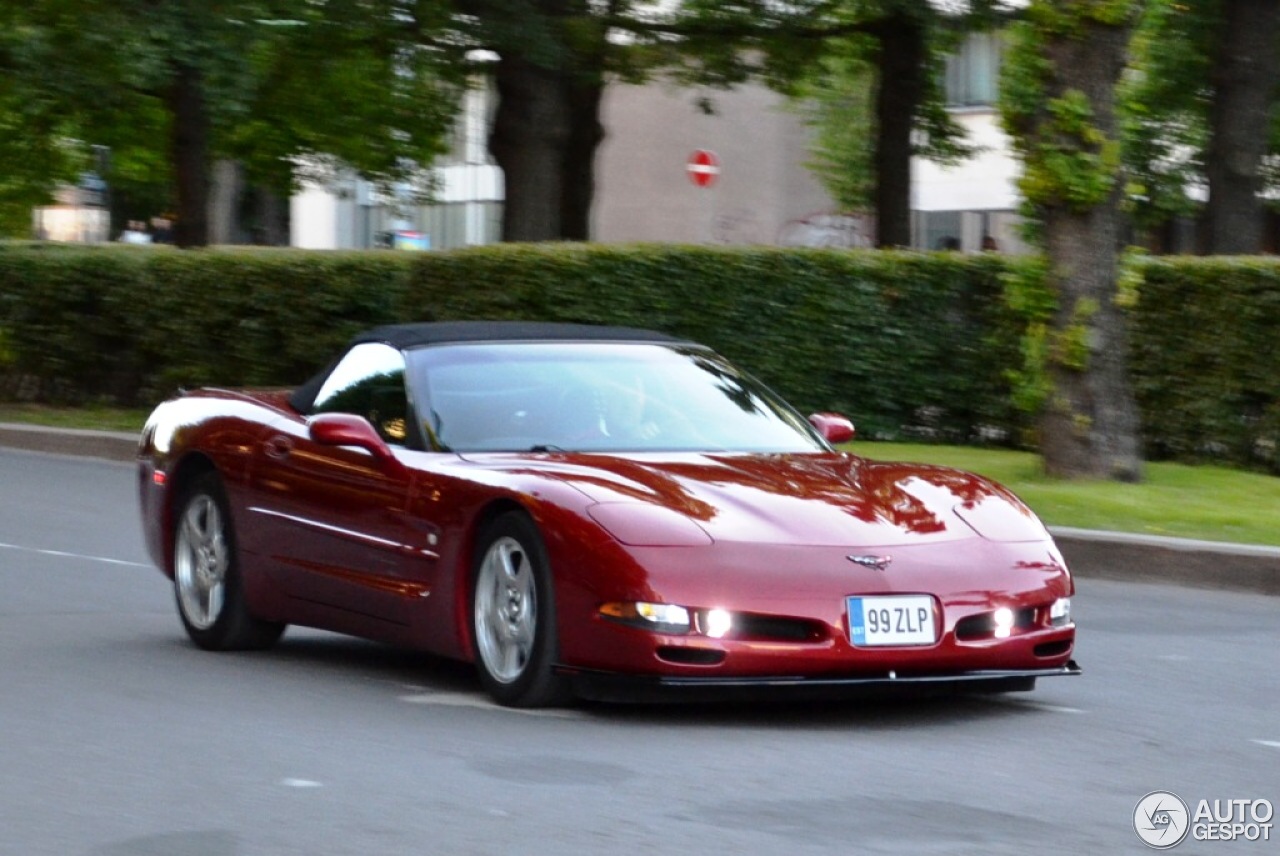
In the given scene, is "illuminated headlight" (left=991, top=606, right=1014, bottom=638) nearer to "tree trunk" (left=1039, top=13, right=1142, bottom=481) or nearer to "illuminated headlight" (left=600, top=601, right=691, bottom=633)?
"illuminated headlight" (left=600, top=601, right=691, bottom=633)

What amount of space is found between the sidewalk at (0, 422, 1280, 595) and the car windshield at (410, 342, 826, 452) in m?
4.12

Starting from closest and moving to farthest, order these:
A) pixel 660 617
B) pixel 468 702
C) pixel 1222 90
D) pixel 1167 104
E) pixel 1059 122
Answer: pixel 660 617 → pixel 468 702 → pixel 1059 122 → pixel 1222 90 → pixel 1167 104

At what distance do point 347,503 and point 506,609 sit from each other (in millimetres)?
1096

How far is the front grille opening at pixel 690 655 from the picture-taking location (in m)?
6.94

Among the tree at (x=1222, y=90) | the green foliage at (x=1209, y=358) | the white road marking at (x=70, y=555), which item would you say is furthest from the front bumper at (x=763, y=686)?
the green foliage at (x=1209, y=358)

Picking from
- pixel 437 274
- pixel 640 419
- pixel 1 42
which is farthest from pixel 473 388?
pixel 1 42

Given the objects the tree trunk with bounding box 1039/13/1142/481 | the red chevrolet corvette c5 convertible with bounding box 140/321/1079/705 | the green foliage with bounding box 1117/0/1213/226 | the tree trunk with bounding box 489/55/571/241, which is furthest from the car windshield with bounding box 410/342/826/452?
the tree trunk with bounding box 489/55/571/241

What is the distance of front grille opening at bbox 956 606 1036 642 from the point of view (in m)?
7.14

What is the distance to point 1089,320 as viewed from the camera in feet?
50.2

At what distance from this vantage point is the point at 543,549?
23.7 feet

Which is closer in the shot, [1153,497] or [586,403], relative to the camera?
[586,403]

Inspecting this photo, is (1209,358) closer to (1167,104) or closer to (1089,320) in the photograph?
(1089,320)

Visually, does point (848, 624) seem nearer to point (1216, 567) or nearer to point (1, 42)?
point (1216, 567)

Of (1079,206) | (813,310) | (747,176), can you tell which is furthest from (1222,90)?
(747,176)
